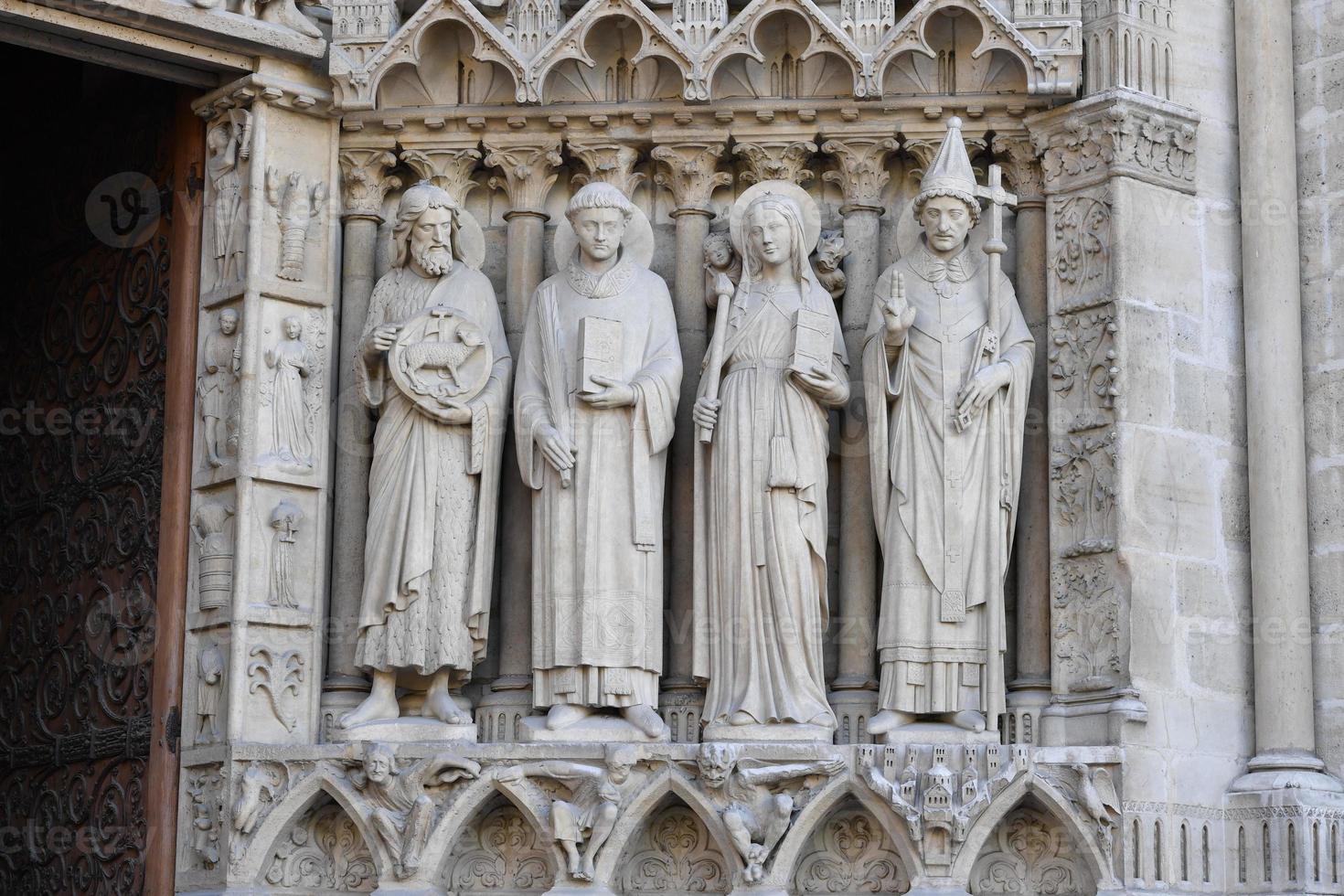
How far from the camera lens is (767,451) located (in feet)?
30.8

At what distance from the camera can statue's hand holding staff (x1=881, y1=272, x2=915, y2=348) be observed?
9398 millimetres

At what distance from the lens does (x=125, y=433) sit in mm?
10578

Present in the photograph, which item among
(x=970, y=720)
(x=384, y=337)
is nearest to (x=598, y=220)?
(x=384, y=337)

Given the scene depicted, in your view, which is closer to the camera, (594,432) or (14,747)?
(594,432)

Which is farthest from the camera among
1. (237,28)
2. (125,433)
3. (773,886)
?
(125,433)

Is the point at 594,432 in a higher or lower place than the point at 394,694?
higher

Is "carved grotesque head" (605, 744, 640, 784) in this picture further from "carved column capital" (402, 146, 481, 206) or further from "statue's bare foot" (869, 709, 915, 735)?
"carved column capital" (402, 146, 481, 206)

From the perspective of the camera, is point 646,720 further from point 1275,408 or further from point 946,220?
point 1275,408

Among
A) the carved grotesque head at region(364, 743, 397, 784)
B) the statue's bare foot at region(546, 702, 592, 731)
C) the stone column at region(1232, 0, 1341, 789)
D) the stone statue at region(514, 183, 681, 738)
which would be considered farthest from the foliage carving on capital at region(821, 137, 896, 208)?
the carved grotesque head at region(364, 743, 397, 784)

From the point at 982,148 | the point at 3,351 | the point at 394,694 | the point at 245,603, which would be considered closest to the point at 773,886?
the point at 394,694

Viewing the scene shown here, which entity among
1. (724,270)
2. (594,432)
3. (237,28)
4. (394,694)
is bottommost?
(394,694)

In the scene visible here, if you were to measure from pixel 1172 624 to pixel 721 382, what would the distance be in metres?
2.08

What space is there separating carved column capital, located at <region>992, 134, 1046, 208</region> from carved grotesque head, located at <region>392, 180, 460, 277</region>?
2388mm

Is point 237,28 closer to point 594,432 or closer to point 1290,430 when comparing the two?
point 594,432
